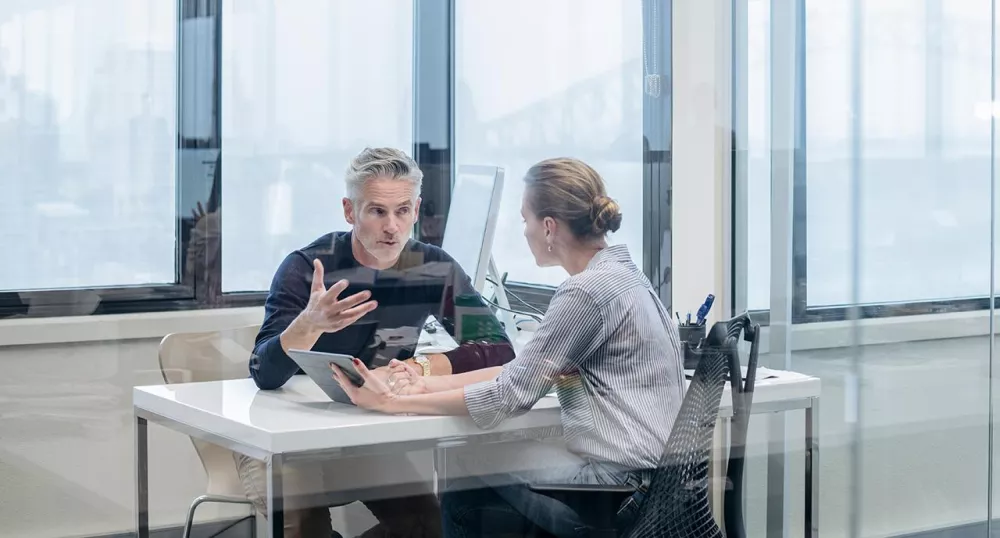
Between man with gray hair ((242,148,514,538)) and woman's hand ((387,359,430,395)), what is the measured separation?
92 mm

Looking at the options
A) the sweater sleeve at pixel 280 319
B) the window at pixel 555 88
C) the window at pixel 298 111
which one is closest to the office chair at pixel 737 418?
the sweater sleeve at pixel 280 319

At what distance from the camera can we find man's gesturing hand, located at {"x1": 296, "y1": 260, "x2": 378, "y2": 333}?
209 cm

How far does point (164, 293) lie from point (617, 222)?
4.01 ft

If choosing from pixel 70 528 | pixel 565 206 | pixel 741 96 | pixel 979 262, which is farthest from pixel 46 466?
pixel 979 262

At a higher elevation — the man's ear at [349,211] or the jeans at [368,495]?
the man's ear at [349,211]

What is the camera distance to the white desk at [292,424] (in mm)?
1635

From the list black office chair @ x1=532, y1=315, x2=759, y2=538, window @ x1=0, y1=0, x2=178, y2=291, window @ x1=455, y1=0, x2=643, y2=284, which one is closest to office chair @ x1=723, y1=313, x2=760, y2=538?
black office chair @ x1=532, y1=315, x2=759, y2=538

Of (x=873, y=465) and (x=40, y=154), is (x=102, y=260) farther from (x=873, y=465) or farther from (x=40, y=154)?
(x=873, y=465)

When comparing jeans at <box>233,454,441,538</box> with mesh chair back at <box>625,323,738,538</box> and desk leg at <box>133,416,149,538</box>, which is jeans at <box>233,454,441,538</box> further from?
mesh chair back at <box>625,323,738,538</box>

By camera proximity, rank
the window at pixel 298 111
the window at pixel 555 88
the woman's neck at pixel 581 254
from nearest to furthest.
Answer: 1. the woman's neck at pixel 581 254
2. the window at pixel 298 111
3. the window at pixel 555 88

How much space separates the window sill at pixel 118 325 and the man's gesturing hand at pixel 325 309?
36 centimetres

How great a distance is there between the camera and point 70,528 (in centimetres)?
247

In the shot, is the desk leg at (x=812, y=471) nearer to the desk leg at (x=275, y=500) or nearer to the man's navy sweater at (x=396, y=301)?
the man's navy sweater at (x=396, y=301)

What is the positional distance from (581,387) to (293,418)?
0.53 metres
